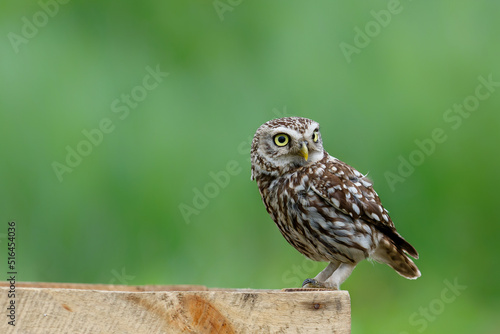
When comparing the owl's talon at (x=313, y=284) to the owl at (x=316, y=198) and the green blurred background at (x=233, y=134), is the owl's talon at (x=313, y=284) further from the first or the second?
the green blurred background at (x=233, y=134)

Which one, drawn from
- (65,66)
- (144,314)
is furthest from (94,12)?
(144,314)

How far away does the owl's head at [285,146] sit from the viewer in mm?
2535

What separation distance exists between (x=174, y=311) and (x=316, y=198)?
3.42ft

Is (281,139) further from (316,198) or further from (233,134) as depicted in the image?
(233,134)

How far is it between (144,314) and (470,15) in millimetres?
3515

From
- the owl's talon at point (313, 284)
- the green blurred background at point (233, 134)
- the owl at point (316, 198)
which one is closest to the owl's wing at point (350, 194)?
the owl at point (316, 198)

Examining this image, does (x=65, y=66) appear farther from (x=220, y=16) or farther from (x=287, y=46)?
(x=287, y=46)

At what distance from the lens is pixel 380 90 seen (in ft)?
13.5

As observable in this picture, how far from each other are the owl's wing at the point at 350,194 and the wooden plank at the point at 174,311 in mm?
846

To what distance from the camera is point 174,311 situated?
168cm

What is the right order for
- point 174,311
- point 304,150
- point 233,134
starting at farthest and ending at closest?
point 233,134 < point 304,150 < point 174,311

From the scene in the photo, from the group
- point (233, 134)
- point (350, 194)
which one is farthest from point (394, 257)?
point (233, 134)

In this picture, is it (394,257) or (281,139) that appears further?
(394,257)

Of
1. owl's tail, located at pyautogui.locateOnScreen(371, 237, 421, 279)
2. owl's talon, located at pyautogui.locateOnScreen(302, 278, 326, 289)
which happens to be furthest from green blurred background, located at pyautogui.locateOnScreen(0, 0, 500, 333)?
owl's talon, located at pyautogui.locateOnScreen(302, 278, 326, 289)
